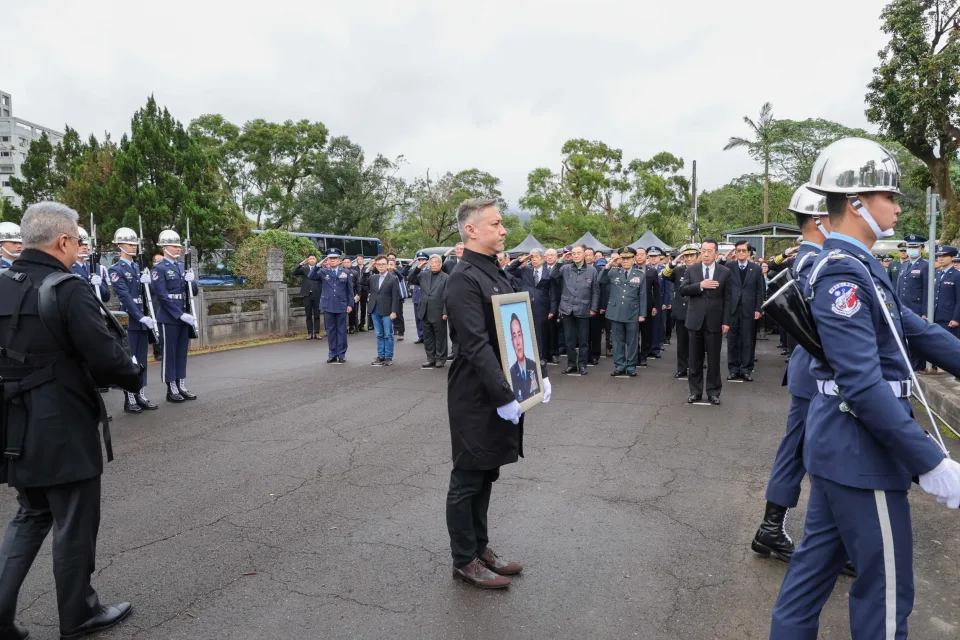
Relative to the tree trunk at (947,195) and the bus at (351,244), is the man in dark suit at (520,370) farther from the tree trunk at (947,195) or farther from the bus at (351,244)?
the bus at (351,244)

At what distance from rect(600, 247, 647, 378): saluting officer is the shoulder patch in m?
8.53

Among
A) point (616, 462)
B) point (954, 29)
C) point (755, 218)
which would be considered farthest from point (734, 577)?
point (755, 218)

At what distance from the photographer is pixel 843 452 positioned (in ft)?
7.76

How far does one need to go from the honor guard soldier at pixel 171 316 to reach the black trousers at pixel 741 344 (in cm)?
798

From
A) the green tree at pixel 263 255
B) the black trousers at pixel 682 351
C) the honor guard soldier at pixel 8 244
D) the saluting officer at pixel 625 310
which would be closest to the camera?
the honor guard soldier at pixel 8 244

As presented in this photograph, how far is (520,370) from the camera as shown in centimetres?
355

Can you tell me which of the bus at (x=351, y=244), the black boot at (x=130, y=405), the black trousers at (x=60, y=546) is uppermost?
the bus at (x=351, y=244)

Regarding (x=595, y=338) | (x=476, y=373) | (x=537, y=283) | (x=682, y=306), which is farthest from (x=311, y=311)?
(x=476, y=373)

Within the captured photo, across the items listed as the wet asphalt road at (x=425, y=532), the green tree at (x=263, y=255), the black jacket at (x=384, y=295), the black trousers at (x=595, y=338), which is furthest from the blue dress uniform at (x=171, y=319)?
the green tree at (x=263, y=255)

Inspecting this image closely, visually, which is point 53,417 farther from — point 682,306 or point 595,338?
point 595,338

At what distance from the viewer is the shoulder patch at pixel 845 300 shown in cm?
227

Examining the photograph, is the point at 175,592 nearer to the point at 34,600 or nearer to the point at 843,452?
the point at 34,600

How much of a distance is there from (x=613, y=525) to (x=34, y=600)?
132 inches

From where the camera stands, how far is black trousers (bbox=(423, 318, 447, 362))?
11938mm
